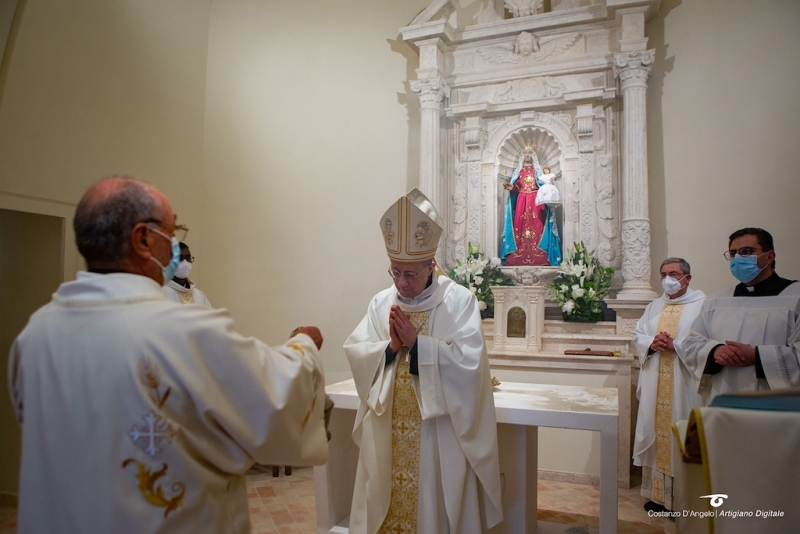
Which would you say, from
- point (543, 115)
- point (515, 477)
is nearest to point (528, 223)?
point (543, 115)

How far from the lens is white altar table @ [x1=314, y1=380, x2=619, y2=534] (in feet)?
9.50

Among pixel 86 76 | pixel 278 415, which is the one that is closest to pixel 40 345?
pixel 278 415

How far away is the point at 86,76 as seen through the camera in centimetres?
522

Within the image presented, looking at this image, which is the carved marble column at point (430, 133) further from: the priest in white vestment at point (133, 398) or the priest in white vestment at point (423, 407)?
the priest in white vestment at point (133, 398)

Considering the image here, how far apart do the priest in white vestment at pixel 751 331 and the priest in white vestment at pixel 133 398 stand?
2.94 m

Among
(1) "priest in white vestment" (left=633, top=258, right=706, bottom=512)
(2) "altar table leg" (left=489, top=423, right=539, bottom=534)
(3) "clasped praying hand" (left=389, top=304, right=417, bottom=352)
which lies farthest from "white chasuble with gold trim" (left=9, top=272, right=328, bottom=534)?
(1) "priest in white vestment" (left=633, top=258, right=706, bottom=512)

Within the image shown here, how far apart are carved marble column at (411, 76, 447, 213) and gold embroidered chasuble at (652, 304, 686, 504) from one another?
278cm

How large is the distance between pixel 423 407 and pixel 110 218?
1.82m

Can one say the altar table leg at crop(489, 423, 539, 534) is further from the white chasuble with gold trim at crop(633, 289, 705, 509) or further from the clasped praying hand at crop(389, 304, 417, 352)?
the white chasuble with gold trim at crop(633, 289, 705, 509)

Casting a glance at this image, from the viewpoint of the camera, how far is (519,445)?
11.1 feet

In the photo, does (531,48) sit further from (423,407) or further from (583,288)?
(423,407)

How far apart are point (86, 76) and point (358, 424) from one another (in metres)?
4.23

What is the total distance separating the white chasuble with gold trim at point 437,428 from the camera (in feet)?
9.37

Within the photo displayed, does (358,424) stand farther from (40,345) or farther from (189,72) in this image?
(189,72)
